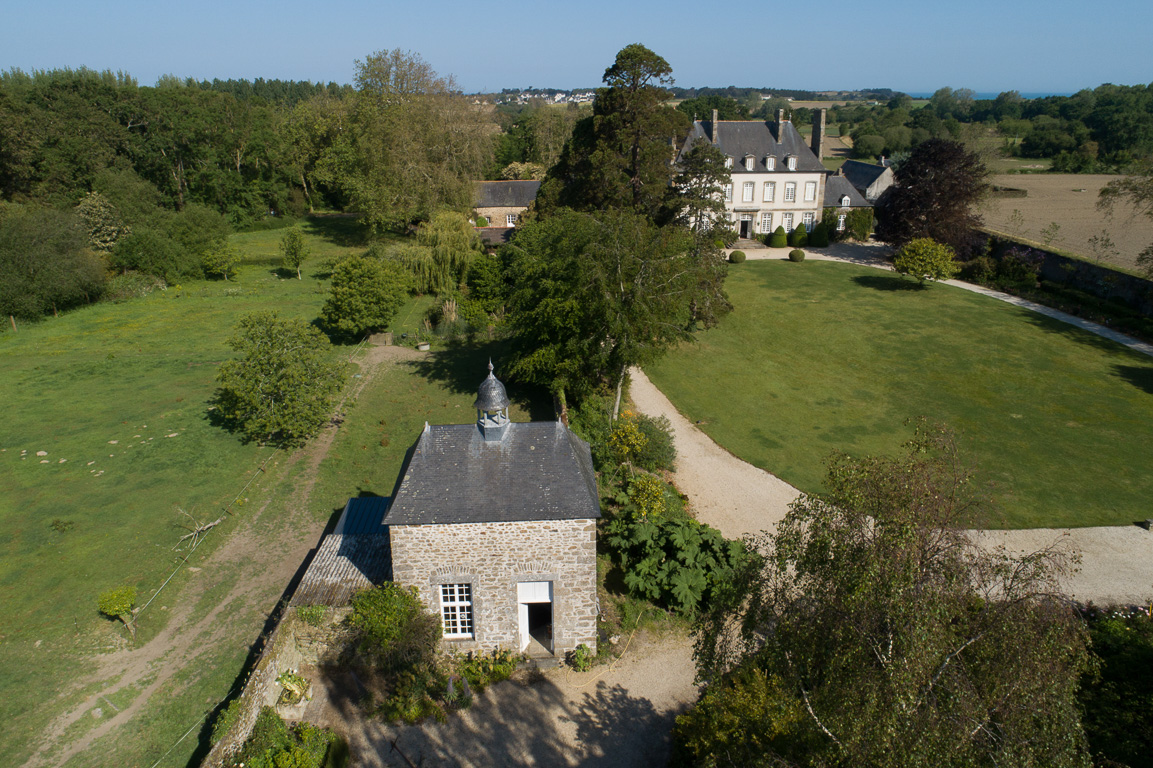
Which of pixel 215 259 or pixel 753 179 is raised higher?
pixel 753 179

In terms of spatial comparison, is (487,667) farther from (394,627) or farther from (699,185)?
(699,185)

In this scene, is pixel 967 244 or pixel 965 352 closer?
pixel 965 352

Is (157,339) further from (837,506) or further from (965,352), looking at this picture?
(965,352)

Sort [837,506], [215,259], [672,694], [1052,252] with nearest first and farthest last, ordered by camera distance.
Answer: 1. [837,506]
2. [672,694]
3. [1052,252]
4. [215,259]

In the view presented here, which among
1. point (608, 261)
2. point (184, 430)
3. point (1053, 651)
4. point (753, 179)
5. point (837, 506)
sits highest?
point (753, 179)

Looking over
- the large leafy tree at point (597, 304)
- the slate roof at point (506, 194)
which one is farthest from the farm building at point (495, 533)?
the slate roof at point (506, 194)

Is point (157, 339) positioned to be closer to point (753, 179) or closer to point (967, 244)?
point (753, 179)

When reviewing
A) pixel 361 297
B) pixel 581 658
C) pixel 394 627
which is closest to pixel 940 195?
pixel 361 297

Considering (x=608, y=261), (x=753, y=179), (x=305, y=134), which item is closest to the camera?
(x=608, y=261)

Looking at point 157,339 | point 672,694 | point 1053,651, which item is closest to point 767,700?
point 1053,651
